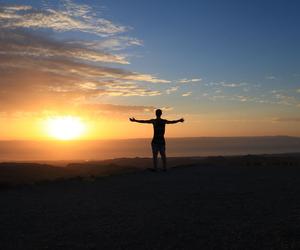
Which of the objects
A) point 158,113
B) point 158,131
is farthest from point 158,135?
point 158,113

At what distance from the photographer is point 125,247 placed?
6.57 metres

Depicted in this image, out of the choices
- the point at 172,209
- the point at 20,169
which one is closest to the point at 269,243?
the point at 172,209

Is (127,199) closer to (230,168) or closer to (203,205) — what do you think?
(203,205)

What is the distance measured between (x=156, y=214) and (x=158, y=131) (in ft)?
28.9

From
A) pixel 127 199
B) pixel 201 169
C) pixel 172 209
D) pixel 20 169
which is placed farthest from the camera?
pixel 20 169

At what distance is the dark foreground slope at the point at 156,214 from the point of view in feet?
22.5

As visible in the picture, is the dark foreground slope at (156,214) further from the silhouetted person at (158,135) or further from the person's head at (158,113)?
the person's head at (158,113)

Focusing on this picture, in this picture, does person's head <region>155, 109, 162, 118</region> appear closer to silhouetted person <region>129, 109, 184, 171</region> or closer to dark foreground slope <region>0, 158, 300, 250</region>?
silhouetted person <region>129, 109, 184, 171</region>

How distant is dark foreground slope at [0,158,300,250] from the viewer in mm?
6848

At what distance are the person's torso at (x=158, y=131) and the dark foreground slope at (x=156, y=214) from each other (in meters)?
2.91

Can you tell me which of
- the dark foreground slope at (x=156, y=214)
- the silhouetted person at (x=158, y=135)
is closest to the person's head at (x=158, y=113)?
the silhouetted person at (x=158, y=135)

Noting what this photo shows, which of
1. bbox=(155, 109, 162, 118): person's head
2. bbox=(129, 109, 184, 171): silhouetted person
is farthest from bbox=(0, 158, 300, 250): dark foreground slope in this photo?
bbox=(155, 109, 162, 118): person's head

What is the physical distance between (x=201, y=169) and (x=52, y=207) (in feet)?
26.9

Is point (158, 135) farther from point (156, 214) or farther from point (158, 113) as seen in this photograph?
point (156, 214)
